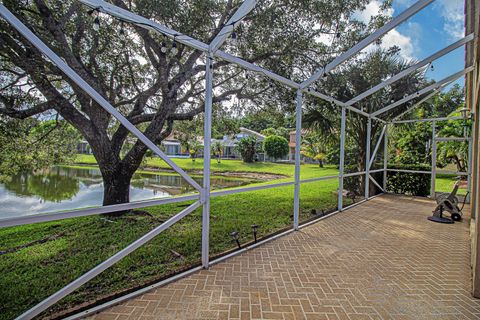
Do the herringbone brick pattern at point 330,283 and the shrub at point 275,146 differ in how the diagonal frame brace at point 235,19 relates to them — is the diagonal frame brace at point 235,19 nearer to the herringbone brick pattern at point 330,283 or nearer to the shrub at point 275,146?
the herringbone brick pattern at point 330,283

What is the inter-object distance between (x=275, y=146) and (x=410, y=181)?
1727cm

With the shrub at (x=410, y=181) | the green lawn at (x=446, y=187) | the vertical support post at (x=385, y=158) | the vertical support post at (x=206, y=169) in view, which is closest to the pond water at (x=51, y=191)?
the vertical support post at (x=206, y=169)

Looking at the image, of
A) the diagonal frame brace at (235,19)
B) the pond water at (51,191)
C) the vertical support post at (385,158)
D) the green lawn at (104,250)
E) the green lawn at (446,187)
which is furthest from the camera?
the green lawn at (446,187)

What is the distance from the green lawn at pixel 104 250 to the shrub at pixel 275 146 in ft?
62.7

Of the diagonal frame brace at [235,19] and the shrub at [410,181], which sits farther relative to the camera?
the shrub at [410,181]

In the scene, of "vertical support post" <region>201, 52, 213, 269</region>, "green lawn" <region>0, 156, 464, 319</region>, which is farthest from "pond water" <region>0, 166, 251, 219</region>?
"vertical support post" <region>201, 52, 213, 269</region>

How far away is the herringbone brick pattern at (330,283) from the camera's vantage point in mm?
2455

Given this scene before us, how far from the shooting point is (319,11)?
5.27 metres

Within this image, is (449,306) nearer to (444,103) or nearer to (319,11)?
(319,11)

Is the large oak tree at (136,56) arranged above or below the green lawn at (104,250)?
above

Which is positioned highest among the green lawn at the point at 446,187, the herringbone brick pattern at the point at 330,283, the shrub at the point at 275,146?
the shrub at the point at 275,146

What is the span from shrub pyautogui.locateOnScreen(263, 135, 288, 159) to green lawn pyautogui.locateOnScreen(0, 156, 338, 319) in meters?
19.0

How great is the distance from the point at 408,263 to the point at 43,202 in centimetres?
804

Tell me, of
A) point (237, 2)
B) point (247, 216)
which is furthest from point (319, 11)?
point (247, 216)
